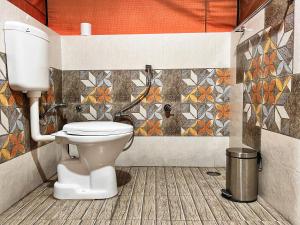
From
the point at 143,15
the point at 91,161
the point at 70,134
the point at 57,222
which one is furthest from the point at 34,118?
the point at 143,15

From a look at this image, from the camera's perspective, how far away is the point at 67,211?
54.8 inches

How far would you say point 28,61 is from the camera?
152 centimetres

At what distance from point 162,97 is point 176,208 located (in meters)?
1.04

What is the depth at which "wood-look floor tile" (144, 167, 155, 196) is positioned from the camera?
1649 mm

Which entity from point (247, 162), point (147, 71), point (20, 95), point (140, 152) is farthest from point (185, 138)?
point (20, 95)

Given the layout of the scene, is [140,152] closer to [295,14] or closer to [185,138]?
[185,138]

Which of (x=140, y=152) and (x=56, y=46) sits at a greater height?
(x=56, y=46)

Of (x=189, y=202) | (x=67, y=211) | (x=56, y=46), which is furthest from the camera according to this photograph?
(x=56, y=46)

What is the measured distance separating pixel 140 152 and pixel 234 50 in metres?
1.17

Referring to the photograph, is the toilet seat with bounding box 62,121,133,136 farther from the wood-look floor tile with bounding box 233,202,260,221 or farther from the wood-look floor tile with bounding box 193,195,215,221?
the wood-look floor tile with bounding box 233,202,260,221

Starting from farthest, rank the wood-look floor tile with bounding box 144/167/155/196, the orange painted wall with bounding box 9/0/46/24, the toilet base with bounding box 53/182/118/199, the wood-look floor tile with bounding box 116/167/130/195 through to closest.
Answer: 1. the orange painted wall with bounding box 9/0/46/24
2. the wood-look floor tile with bounding box 116/167/130/195
3. the wood-look floor tile with bounding box 144/167/155/196
4. the toilet base with bounding box 53/182/118/199

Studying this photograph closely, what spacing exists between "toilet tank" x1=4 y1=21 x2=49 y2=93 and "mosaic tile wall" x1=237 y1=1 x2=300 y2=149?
1391 millimetres

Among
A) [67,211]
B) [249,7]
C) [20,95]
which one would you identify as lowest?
[67,211]

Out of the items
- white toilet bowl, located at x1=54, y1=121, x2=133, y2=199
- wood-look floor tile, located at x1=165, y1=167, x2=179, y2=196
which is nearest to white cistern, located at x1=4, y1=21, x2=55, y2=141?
white toilet bowl, located at x1=54, y1=121, x2=133, y2=199
